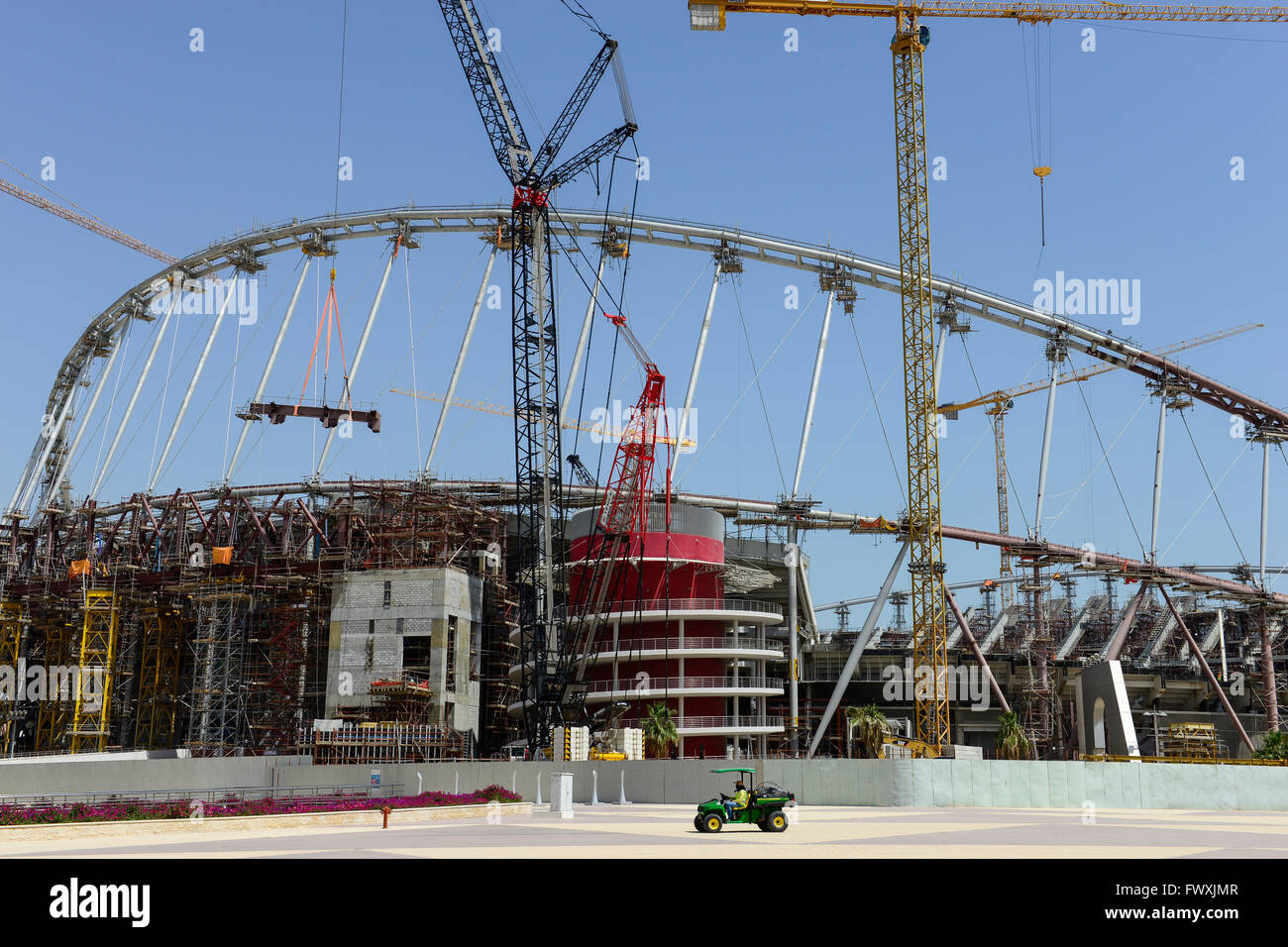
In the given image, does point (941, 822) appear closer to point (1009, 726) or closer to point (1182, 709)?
point (1009, 726)

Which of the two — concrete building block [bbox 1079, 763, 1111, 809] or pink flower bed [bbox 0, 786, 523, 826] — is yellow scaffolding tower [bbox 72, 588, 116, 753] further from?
concrete building block [bbox 1079, 763, 1111, 809]

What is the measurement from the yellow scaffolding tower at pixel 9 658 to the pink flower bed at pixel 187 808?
252 ft

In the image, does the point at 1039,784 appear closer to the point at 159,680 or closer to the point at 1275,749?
the point at 1275,749

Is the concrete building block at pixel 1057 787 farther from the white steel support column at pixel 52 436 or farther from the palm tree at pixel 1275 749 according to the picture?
the white steel support column at pixel 52 436

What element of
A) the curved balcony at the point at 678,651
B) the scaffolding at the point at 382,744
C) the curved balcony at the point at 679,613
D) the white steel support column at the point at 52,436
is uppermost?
the white steel support column at the point at 52,436

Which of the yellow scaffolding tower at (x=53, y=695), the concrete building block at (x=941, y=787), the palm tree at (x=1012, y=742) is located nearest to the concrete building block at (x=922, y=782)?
the concrete building block at (x=941, y=787)

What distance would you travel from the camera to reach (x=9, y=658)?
11094cm

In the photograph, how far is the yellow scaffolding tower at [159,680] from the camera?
10269cm

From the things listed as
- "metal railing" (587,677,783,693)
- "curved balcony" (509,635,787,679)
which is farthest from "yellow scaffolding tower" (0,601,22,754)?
"curved balcony" (509,635,787,679)

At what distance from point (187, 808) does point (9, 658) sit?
8883 centimetres

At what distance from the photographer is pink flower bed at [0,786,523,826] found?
3228 centimetres

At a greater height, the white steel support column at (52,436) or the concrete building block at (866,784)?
the white steel support column at (52,436)

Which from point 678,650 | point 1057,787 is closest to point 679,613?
point 678,650

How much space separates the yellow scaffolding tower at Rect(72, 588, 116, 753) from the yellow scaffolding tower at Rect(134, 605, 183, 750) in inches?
136
